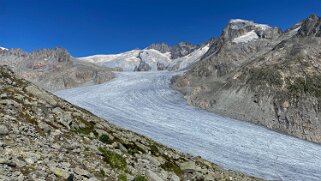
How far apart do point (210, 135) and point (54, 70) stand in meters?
82.0

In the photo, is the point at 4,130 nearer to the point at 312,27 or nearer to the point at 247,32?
the point at 312,27

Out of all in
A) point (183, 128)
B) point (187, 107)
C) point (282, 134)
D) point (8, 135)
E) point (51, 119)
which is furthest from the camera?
point (187, 107)

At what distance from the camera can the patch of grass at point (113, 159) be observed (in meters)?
13.8

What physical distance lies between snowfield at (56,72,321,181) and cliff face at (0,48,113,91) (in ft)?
99.5

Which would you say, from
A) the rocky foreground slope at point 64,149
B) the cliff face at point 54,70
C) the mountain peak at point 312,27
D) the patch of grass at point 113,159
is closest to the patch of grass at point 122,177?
the rocky foreground slope at point 64,149

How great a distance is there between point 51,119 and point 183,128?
42849mm

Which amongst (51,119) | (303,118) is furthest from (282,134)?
(51,119)

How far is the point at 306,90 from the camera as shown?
6969 centimetres

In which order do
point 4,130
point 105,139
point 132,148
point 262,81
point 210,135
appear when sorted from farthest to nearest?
point 262,81 → point 210,135 → point 132,148 → point 105,139 → point 4,130

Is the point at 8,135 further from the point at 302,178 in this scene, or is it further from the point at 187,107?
the point at 187,107

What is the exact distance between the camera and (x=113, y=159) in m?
14.0

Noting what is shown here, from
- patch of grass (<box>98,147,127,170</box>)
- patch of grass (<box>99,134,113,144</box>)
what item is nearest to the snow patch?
patch of grass (<box>99,134,113,144</box>)

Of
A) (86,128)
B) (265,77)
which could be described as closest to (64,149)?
(86,128)

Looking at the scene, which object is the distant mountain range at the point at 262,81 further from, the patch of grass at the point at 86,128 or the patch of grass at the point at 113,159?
the patch of grass at the point at 113,159
